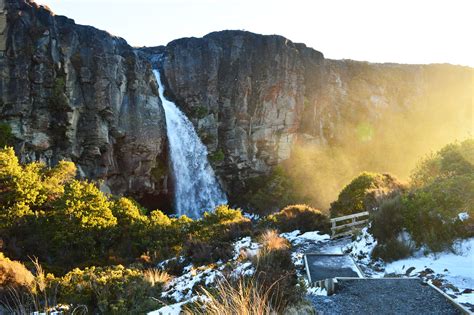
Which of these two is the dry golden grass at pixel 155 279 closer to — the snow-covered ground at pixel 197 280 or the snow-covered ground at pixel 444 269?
the snow-covered ground at pixel 197 280

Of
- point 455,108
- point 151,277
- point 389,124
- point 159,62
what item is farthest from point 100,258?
point 455,108

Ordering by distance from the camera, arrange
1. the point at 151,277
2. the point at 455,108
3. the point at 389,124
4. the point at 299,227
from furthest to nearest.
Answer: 1. the point at 455,108
2. the point at 389,124
3. the point at 299,227
4. the point at 151,277

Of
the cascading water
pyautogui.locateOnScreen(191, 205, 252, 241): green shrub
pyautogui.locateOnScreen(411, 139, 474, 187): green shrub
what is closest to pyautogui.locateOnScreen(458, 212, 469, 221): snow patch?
pyautogui.locateOnScreen(411, 139, 474, 187): green shrub

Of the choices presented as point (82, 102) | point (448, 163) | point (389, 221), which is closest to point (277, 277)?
point (389, 221)

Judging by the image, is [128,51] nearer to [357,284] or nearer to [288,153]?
[288,153]

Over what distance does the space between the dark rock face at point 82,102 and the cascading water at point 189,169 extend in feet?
4.59

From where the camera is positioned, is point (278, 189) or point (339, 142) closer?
point (278, 189)

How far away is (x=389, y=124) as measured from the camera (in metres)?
54.5

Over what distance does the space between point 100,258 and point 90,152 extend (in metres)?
16.0

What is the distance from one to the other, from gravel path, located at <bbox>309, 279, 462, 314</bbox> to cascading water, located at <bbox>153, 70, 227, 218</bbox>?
92.0 feet

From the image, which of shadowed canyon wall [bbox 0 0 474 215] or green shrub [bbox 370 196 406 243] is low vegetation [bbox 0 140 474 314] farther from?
shadowed canyon wall [bbox 0 0 474 215]

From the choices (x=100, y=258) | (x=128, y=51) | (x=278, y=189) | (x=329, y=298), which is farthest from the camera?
(x=278, y=189)

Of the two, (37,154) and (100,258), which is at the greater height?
(37,154)

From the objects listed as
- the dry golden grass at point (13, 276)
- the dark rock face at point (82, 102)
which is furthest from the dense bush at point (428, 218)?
the dark rock face at point (82, 102)
